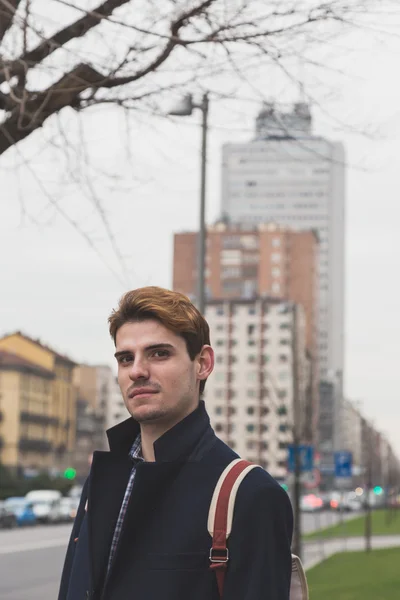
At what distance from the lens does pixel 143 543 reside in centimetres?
310

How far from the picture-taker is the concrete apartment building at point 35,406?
118 metres

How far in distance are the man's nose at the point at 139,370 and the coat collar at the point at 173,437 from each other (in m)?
0.15

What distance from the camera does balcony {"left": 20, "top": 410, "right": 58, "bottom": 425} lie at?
120 m

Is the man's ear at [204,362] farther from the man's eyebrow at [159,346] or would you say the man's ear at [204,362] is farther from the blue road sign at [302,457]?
the blue road sign at [302,457]

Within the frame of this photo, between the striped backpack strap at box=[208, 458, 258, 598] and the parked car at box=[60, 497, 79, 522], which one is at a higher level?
the striped backpack strap at box=[208, 458, 258, 598]

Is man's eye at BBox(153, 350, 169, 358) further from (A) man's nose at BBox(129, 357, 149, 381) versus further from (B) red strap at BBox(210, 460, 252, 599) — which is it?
(B) red strap at BBox(210, 460, 252, 599)

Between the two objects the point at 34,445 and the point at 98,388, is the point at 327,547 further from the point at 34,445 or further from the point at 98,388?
the point at 98,388

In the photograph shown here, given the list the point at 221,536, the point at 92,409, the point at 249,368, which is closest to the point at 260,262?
the point at 249,368

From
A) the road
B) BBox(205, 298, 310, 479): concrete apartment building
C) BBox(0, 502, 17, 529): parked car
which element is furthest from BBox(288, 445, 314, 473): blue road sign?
BBox(205, 298, 310, 479): concrete apartment building

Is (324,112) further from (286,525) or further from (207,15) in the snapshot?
(286,525)

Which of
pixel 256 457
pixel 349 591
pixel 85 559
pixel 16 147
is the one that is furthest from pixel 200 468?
pixel 256 457

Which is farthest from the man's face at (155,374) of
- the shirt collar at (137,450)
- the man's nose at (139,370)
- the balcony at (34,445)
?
the balcony at (34,445)

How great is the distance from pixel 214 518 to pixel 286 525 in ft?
0.60

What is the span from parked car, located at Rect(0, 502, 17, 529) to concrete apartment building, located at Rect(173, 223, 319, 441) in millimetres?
118776
